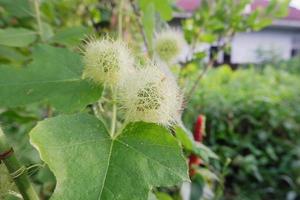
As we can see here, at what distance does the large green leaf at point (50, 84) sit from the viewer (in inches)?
25.3

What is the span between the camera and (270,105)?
4.27 metres

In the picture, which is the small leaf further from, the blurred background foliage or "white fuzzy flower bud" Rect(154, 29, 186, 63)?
"white fuzzy flower bud" Rect(154, 29, 186, 63)

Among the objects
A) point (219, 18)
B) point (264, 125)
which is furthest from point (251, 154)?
point (219, 18)

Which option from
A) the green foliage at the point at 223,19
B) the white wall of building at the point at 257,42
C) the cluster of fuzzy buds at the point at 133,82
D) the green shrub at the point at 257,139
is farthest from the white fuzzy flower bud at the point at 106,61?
the white wall of building at the point at 257,42

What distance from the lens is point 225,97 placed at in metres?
4.50

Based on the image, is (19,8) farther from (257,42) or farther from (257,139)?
(257,42)

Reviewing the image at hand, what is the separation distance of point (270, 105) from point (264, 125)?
0.19 m

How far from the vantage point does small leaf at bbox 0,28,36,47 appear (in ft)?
2.82

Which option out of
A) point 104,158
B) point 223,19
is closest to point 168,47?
point 104,158

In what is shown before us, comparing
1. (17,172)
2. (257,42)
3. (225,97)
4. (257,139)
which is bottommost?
(257,42)

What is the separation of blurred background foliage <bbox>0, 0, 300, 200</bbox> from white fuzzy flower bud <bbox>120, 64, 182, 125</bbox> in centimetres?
30

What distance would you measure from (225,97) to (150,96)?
3.94 meters

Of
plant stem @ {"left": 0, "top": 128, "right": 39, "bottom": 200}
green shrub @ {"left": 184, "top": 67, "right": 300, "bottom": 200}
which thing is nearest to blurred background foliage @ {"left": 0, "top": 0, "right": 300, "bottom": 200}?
green shrub @ {"left": 184, "top": 67, "right": 300, "bottom": 200}

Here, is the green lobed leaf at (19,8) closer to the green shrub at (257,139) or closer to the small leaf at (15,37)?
the small leaf at (15,37)
